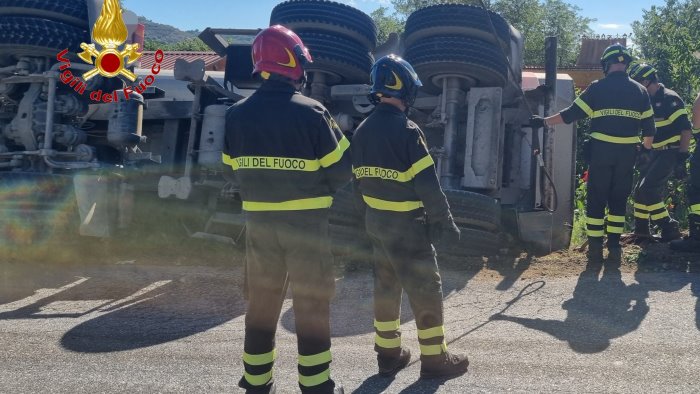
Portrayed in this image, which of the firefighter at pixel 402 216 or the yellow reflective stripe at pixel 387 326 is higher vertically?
the firefighter at pixel 402 216

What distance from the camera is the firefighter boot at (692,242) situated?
5.59 m

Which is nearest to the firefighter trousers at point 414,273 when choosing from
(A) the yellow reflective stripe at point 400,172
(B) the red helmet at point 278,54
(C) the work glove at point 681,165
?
(A) the yellow reflective stripe at point 400,172

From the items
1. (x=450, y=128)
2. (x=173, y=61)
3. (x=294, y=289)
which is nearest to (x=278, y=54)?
(x=294, y=289)

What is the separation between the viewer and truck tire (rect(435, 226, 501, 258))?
5645 millimetres

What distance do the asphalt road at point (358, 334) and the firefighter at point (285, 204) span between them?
1.41ft

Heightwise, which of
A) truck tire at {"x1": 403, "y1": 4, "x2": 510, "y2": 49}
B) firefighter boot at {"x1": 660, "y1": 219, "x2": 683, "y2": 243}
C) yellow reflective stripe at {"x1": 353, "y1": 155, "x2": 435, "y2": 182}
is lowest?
firefighter boot at {"x1": 660, "y1": 219, "x2": 683, "y2": 243}

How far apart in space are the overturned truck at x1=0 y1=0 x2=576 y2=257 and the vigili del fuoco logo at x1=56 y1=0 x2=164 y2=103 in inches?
1.5

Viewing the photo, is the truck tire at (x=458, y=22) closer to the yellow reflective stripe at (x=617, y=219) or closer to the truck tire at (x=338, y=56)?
the truck tire at (x=338, y=56)

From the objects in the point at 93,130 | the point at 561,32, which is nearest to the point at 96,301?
the point at 93,130

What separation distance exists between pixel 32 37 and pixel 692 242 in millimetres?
6453

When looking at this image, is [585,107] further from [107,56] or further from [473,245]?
[107,56]

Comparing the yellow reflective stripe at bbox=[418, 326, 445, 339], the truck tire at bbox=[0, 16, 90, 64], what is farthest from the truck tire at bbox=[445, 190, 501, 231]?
the truck tire at bbox=[0, 16, 90, 64]

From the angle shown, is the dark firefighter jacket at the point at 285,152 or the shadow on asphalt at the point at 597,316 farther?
the shadow on asphalt at the point at 597,316

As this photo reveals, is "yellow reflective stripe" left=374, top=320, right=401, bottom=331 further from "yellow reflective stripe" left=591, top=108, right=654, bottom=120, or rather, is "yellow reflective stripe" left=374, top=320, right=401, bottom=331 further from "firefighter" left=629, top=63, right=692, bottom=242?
"firefighter" left=629, top=63, right=692, bottom=242
